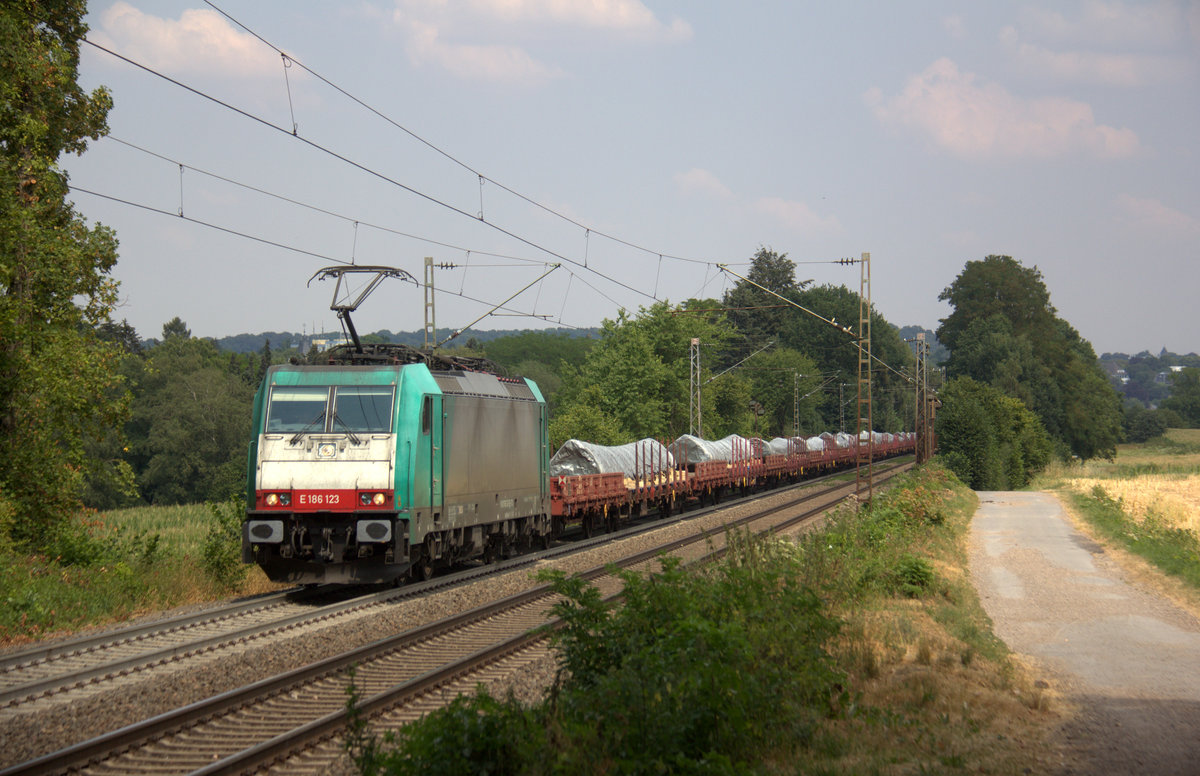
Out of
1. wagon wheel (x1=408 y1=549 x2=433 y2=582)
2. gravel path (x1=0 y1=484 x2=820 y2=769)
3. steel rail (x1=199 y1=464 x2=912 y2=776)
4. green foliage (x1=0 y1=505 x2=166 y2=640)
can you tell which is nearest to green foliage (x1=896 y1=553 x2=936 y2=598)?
steel rail (x1=199 y1=464 x2=912 y2=776)

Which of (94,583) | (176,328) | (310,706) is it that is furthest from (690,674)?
(176,328)

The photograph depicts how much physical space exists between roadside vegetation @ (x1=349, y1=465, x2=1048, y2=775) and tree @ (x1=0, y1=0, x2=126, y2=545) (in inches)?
419

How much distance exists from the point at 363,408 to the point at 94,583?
4.66 metres

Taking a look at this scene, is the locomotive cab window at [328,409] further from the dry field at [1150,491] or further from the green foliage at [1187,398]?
the green foliage at [1187,398]

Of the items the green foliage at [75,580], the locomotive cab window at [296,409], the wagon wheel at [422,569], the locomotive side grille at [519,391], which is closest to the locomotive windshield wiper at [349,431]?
the locomotive cab window at [296,409]

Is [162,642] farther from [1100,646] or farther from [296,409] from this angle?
[1100,646]

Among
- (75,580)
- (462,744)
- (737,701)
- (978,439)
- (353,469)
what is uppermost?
(978,439)

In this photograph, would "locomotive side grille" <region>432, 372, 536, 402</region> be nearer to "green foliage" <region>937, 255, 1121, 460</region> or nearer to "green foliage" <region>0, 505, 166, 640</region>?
"green foliage" <region>0, 505, 166, 640</region>

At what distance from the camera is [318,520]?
46.4 feet

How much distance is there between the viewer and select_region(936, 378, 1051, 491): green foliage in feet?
149

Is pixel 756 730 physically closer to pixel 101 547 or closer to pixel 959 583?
pixel 959 583

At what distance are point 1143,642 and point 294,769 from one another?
971cm

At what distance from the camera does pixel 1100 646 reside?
11234 millimetres

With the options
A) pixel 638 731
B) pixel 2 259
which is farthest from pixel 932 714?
pixel 2 259
